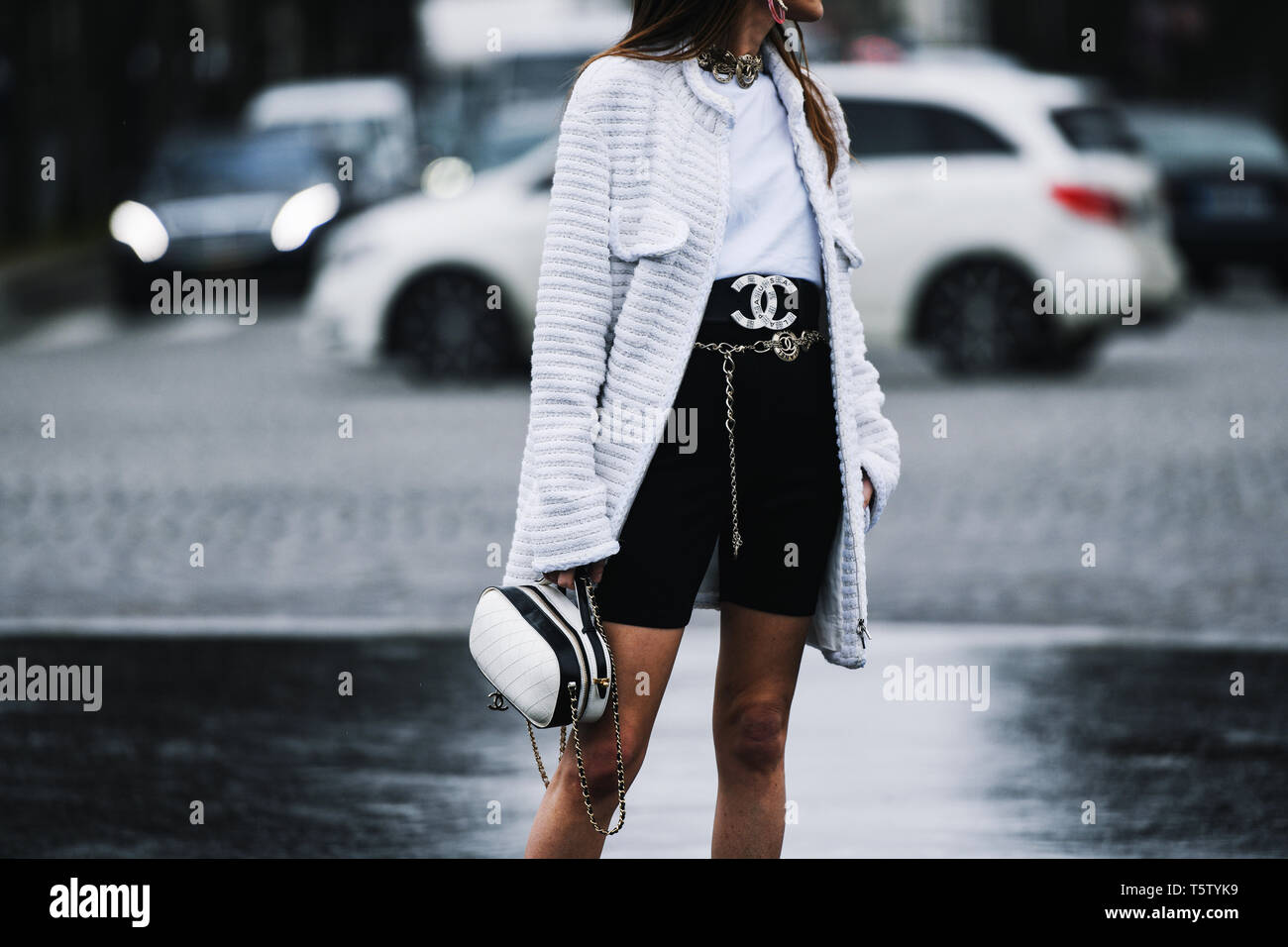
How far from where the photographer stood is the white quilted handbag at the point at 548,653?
10.6ft

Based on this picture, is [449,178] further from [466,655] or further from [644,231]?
[644,231]

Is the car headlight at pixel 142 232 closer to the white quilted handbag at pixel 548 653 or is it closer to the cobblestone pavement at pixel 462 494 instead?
the cobblestone pavement at pixel 462 494

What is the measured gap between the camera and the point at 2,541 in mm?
8531

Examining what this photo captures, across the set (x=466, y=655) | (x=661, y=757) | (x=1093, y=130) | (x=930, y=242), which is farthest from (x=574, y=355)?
(x=1093, y=130)

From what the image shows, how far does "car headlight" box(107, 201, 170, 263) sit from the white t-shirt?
16.6 m

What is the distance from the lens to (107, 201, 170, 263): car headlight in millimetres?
19516

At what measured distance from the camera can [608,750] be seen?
3377mm

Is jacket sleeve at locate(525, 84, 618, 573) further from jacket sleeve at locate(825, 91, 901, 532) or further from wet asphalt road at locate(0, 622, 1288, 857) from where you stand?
wet asphalt road at locate(0, 622, 1288, 857)

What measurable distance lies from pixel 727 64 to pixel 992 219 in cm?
991

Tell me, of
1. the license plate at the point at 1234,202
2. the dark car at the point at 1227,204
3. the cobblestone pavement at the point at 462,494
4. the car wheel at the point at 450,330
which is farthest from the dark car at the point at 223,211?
the license plate at the point at 1234,202

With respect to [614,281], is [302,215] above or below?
above

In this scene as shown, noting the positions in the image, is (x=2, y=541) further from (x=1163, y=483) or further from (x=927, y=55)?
(x=927, y=55)
